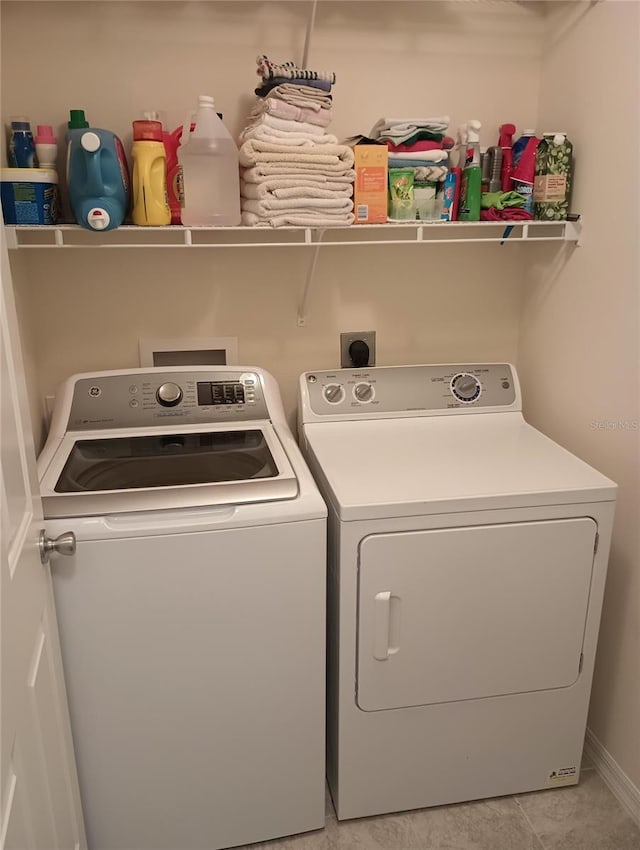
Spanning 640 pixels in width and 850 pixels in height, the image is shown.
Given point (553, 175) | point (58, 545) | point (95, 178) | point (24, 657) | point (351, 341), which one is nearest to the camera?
point (24, 657)

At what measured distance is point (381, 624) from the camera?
1.60 meters

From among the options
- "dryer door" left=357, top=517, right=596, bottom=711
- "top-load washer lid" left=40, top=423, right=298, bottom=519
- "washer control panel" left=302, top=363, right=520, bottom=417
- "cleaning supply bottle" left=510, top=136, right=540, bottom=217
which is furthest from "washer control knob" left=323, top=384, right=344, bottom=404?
"cleaning supply bottle" left=510, top=136, right=540, bottom=217

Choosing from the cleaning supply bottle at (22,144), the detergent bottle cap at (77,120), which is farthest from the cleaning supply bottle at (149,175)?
the cleaning supply bottle at (22,144)

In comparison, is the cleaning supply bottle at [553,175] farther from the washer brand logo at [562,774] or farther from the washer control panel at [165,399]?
the washer brand logo at [562,774]

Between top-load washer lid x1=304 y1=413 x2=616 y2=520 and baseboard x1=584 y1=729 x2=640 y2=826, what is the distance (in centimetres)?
83

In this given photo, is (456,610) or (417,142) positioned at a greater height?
(417,142)

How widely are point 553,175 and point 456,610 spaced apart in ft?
3.94

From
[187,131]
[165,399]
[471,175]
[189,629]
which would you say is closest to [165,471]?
[165,399]

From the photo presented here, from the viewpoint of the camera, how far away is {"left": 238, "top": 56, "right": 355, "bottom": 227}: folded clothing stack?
169cm

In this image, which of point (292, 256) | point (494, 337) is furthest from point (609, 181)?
point (292, 256)

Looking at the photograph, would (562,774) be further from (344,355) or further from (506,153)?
(506,153)

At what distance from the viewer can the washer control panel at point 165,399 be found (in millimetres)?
1905

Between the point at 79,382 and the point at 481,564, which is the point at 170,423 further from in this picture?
the point at 481,564

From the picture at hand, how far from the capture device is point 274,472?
64.2 inches
